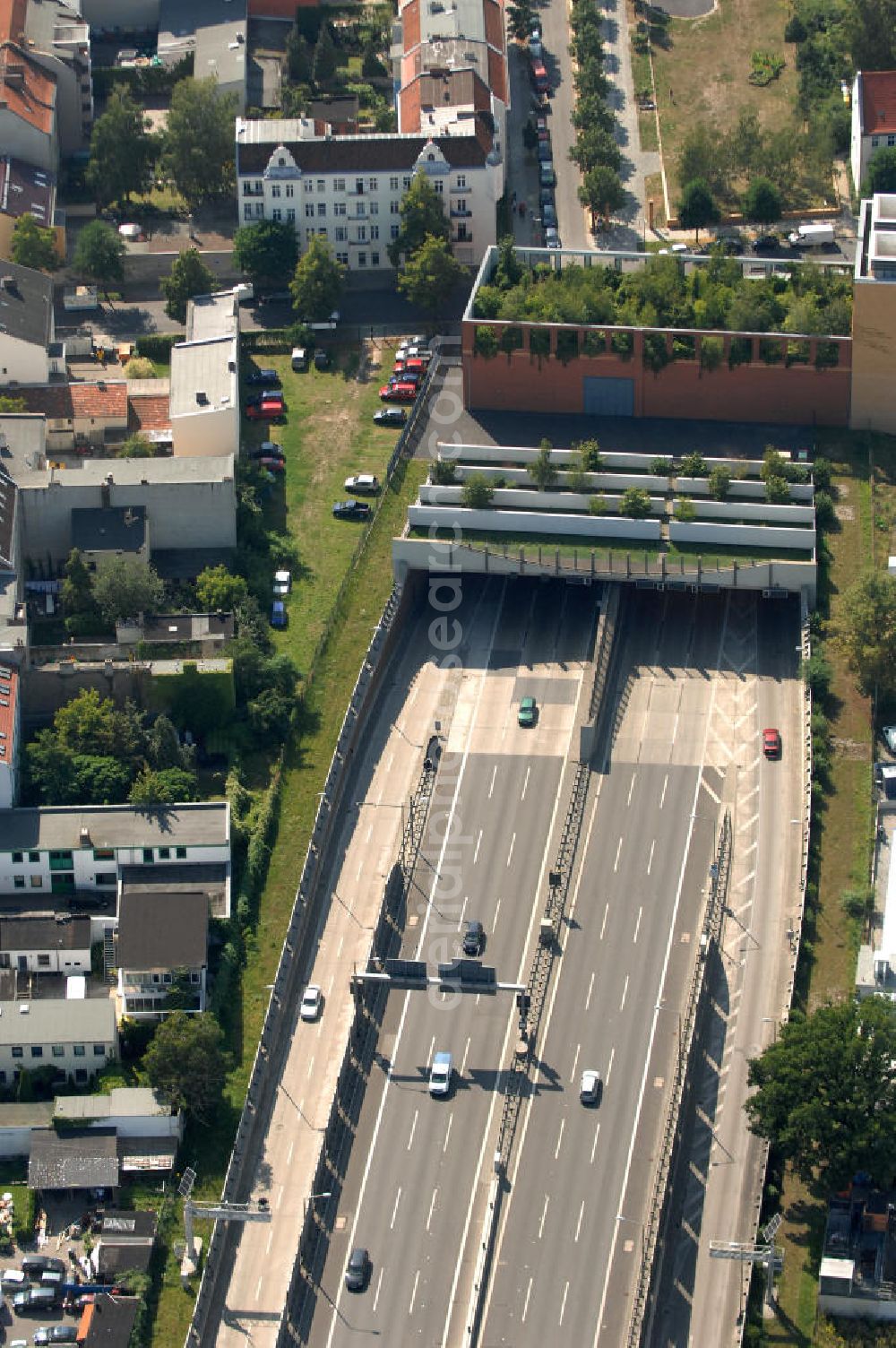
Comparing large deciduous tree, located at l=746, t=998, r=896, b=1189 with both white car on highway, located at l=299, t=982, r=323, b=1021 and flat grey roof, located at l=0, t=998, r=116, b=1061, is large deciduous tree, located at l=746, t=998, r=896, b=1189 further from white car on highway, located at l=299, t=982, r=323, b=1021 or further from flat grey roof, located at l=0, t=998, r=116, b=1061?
flat grey roof, located at l=0, t=998, r=116, b=1061

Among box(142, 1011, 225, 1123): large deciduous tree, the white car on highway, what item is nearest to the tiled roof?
box(142, 1011, 225, 1123): large deciduous tree

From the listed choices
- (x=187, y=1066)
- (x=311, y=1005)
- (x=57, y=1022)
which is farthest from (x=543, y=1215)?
(x=57, y=1022)

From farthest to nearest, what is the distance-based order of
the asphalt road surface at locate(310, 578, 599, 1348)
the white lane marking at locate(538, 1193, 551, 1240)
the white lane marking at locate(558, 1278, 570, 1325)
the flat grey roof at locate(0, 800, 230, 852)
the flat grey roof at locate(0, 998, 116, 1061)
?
the flat grey roof at locate(0, 800, 230, 852) < the flat grey roof at locate(0, 998, 116, 1061) < the white lane marking at locate(538, 1193, 551, 1240) < the asphalt road surface at locate(310, 578, 599, 1348) < the white lane marking at locate(558, 1278, 570, 1325)

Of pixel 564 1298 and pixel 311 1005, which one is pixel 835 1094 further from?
pixel 311 1005

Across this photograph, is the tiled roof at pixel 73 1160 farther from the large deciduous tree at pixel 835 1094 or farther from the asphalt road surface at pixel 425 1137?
the large deciduous tree at pixel 835 1094

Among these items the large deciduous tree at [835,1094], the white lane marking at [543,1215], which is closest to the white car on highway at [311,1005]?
the white lane marking at [543,1215]

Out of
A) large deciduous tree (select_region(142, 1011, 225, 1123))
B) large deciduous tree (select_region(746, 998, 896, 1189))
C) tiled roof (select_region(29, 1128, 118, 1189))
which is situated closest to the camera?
large deciduous tree (select_region(746, 998, 896, 1189))

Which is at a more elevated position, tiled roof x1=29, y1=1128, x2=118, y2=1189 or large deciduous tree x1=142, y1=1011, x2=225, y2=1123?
large deciduous tree x1=142, y1=1011, x2=225, y2=1123
